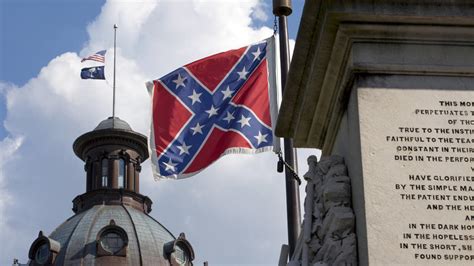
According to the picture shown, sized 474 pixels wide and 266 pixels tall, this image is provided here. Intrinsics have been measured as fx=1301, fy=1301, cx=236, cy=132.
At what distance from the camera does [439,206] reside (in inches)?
376

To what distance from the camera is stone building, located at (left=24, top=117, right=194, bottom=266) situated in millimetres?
82625

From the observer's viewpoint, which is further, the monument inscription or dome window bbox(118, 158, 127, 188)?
dome window bbox(118, 158, 127, 188)

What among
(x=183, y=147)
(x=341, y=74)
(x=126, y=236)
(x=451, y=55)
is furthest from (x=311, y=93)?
(x=126, y=236)

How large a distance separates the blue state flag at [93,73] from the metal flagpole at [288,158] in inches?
2042

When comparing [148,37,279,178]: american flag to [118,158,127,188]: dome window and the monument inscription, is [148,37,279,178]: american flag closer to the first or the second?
the monument inscription

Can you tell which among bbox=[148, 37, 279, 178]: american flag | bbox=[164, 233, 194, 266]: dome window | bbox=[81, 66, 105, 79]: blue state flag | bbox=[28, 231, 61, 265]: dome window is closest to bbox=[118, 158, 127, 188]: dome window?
bbox=[164, 233, 194, 266]: dome window

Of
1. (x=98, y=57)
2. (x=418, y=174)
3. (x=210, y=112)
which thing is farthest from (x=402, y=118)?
(x=98, y=57)

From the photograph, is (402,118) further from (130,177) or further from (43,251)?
(130,177)

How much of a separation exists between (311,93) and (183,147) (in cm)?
A: 663

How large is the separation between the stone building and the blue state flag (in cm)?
1491

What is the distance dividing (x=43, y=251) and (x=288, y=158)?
68.1 metres

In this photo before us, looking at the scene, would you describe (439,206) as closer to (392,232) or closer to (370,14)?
(392,232)

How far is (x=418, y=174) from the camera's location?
9.67 meters

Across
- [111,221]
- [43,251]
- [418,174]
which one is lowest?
[418,174]
